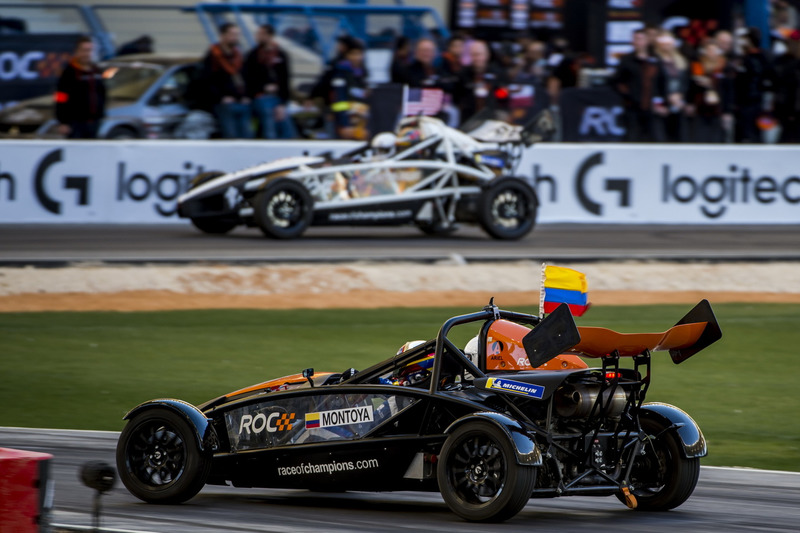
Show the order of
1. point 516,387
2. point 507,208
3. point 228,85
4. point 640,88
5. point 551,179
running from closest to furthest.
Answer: point 516,387 → point 507,208 → point 228,85 → point 551,179 → point 640,88

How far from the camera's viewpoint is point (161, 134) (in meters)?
18.8

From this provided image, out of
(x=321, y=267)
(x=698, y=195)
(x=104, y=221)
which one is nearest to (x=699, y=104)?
(x=698, y=195)

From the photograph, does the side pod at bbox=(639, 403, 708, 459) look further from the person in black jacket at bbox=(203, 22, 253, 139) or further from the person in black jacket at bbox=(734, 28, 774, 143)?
the person in black jacket at bbox=(734, 28, 774, 143)

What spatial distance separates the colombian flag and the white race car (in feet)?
34.7

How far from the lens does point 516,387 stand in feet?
19.2

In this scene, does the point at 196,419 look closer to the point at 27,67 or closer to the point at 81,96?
the point at 81,96

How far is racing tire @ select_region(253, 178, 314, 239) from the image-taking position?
54.1 feet

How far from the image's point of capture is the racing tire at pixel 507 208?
679 inches

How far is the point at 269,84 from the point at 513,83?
3.51m

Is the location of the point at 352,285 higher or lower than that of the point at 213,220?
lower

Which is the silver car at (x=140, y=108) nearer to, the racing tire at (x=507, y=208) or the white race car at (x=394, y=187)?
the white race car at (x=394, y=187)

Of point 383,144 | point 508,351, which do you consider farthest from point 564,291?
point 383,144

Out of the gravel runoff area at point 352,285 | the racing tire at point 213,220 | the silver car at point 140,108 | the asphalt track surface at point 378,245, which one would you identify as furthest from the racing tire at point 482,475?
the silver car at point 140,108

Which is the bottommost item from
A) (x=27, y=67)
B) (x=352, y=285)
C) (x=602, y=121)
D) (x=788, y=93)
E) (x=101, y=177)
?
(x=352, y=285)
